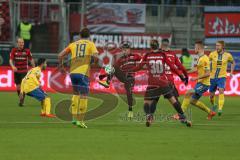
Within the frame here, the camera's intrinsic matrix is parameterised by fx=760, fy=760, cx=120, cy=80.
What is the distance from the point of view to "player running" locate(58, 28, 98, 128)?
17344mm

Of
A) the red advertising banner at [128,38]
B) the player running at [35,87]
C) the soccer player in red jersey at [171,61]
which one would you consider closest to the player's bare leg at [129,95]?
the player running at [35,87]

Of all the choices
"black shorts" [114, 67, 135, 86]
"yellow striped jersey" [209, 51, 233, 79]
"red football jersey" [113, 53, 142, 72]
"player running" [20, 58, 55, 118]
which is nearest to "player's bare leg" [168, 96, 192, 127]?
"black shorts" [114, 67, 135, 86]

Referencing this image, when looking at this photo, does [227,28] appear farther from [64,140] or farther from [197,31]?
[64,140]

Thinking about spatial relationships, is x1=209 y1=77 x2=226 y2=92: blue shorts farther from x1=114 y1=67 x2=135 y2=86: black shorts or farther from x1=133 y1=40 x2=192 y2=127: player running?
x1=133 y1=40 x2=192 y2=127: player running

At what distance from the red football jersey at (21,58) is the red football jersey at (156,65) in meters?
8.75

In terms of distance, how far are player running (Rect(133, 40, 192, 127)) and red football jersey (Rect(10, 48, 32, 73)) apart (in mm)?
8492

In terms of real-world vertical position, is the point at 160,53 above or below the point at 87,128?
above

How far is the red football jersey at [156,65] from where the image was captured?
17.2 metres

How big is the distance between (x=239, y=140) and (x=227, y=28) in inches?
845

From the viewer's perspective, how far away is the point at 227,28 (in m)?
36.3

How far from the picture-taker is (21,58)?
83.8 ft

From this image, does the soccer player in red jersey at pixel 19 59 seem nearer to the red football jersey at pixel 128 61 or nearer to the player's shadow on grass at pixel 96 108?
the player's shadow on grass at pixel 96 108

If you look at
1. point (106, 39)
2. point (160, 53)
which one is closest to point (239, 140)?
point (160, 53)

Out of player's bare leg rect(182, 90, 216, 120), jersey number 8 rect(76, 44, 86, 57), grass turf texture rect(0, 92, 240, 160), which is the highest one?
jersey number 8 rect(76, 44, 86, 57)
